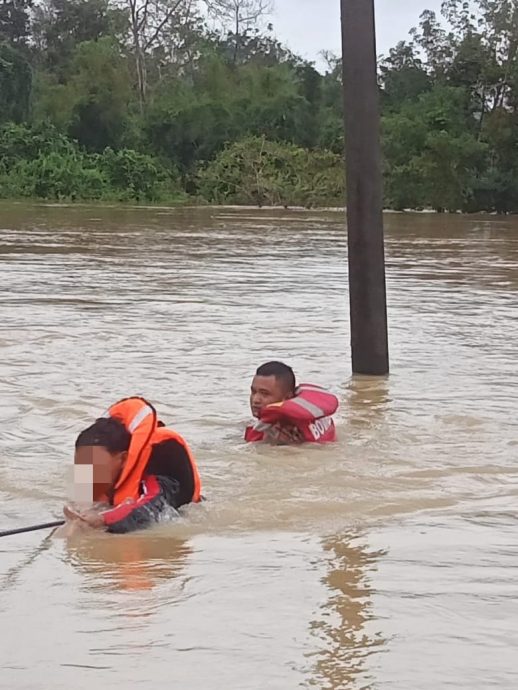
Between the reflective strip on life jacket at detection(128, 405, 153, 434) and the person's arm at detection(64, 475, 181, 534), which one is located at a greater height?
the reflective strip on life jacket at detection(128, 405, 153, 434)

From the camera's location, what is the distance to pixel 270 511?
17.0 feet

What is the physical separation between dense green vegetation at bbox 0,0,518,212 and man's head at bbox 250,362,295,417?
1601 inches

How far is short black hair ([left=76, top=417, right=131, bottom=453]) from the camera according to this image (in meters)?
4.73

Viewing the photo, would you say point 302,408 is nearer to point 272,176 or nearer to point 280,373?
point 280,373

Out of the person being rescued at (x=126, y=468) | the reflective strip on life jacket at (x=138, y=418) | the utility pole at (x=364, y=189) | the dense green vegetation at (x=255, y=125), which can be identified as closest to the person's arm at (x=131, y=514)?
the person being rescued at (x=126, y=468)

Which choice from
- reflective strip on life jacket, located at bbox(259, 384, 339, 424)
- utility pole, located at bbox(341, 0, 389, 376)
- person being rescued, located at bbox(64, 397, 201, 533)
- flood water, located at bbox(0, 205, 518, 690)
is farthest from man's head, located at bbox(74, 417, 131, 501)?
utility pole, located at bbox(341, 0, 389, 376)

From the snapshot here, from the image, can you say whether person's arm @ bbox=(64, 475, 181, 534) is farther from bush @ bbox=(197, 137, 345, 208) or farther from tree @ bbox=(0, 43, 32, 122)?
tree @ bbox=(0, 43, 32, 122)

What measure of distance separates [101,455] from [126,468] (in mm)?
110

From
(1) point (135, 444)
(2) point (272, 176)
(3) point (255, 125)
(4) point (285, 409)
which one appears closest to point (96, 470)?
(1) point (135, 444)

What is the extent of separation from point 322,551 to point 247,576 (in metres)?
0.42

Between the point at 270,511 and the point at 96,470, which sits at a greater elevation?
the point at 96,470

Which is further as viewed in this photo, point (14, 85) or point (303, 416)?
point (14, 85)

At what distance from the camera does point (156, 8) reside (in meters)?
67.4

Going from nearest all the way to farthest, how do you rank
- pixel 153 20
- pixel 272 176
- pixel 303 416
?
pixel 303 416 < pixel 272 176 < pixel 153 20
